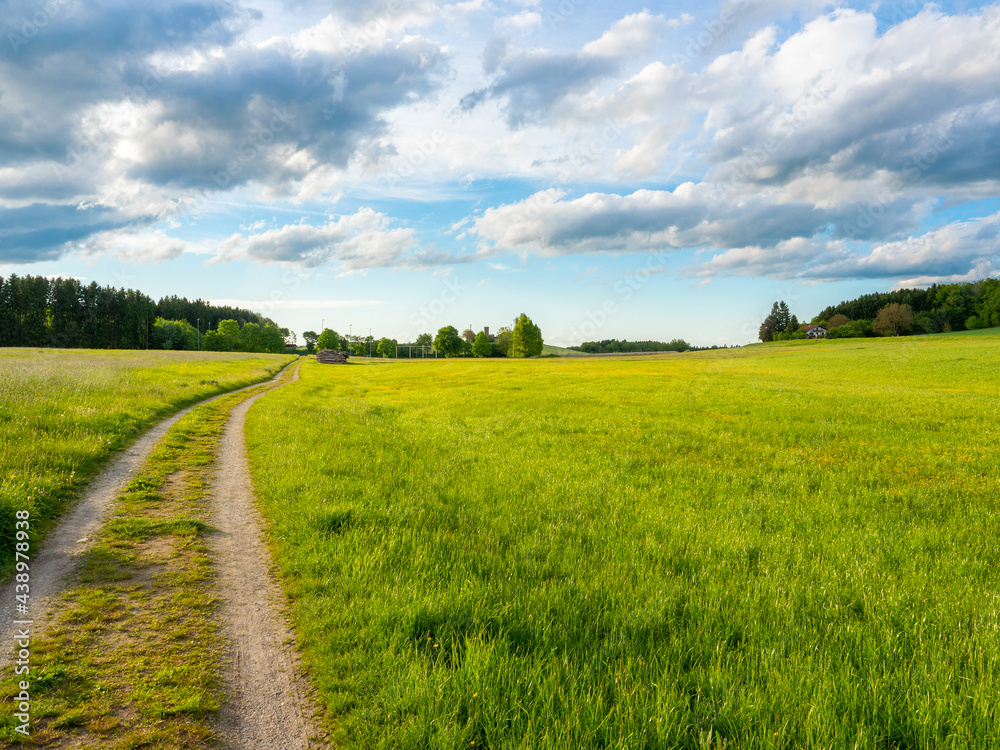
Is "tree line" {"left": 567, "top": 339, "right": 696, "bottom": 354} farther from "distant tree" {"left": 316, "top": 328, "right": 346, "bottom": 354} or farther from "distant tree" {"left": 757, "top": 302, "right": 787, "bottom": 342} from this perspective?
"distant tree" {"left": 316, "top": 328, "right": 346, "bottom": 354}

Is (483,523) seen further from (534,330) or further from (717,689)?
(534,330)

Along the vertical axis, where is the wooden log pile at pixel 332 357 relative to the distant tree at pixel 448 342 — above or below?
below

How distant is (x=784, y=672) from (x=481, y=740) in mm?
2755

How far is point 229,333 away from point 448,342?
83789mm

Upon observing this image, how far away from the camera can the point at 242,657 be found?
446cm

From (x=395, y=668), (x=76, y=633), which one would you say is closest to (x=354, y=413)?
(x=76, y=633)

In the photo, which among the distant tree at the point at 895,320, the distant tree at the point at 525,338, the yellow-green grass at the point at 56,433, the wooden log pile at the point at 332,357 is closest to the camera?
the yellow-green grass at the point at 56,433

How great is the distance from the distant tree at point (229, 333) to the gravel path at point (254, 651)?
603 feet

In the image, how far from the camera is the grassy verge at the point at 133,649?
3568 millimetres

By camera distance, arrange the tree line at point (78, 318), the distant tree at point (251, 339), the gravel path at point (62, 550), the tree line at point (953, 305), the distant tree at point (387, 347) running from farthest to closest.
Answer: the distant tree at point (387, 347) → the distant tree at point (251, 339) → the tree line at point (953, 305) → the tree line at point (78, 318) → the gravel path at point (62, 550)

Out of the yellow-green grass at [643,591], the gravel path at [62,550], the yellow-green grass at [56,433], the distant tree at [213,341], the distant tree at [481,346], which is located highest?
the distant tree at [213,341]

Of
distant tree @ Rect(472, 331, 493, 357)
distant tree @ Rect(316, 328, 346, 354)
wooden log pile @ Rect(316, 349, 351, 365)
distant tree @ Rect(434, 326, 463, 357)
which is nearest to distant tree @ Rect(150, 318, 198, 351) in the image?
distant tree @ Rect(316, 328, 346, 354)

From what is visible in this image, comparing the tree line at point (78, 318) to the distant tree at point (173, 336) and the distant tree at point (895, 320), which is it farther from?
the distant tree at point (895, 320)

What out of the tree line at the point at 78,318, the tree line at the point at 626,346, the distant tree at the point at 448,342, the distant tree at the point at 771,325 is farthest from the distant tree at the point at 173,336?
the distant tree at the point at 771,325
